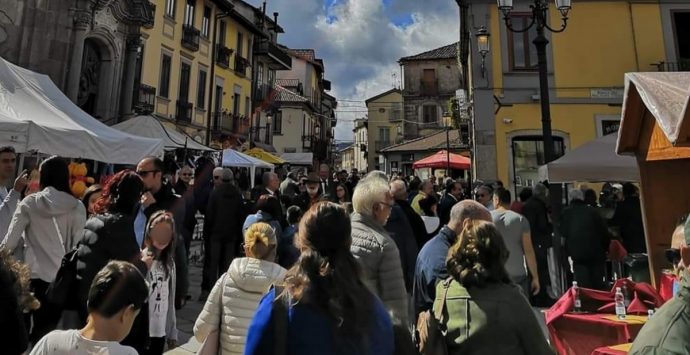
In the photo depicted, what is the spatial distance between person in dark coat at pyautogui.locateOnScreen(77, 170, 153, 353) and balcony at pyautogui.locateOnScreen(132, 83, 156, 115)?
51.5 ft

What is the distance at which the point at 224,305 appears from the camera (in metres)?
2.63

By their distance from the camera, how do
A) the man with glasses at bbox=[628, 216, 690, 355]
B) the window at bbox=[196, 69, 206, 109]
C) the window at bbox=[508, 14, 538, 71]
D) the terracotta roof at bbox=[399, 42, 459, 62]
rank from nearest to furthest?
the man with glasses at bbox=[628, 216, 690, 355] → the window at bbox=[508, 14, 538, 71] → the window at bbox=[196, 69, 206, 109] → the terracotta roof at bbox=[399, 42, 459, 62]

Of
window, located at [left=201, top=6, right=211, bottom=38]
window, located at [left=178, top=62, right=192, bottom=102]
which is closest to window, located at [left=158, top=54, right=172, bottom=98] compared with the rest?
window, located at [left=178, top=62, right=192, bottom=102]

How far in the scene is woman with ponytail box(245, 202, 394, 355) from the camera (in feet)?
4.87

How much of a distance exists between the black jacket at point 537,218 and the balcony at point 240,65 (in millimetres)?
22568

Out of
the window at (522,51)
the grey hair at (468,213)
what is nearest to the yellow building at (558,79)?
the window at (522,51)

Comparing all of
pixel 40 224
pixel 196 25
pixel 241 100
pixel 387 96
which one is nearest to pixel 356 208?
pixel 40 224

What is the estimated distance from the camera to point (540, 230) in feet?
23.4

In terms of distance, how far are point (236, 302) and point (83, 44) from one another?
49.4 feet

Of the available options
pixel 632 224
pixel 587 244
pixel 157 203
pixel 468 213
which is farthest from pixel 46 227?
pixel 632 224

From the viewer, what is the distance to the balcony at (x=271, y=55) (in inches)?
1127

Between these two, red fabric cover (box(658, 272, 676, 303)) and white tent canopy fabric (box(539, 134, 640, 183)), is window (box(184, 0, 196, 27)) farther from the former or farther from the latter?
red fabric cover (box(658, 272, 676, 303))

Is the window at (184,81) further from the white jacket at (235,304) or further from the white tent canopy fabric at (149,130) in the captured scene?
the white jacket at (235,304)

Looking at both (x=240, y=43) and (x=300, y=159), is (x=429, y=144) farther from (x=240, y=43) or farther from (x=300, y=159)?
(x=240, y=43)
